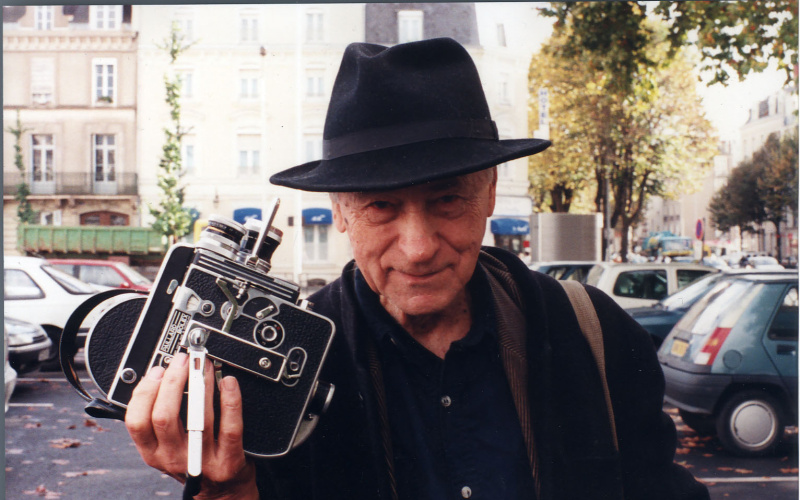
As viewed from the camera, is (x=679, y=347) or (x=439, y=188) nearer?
(x=439, y=188)

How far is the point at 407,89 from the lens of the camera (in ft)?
3.89

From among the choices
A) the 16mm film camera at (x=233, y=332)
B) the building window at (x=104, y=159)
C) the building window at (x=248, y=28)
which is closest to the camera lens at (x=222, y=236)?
the 16mm film camera at (x=233, y=332)

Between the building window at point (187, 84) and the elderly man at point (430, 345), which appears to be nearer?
the elderly man at point (430, 345)

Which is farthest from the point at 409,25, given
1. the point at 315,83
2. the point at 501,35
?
the point at 315,83

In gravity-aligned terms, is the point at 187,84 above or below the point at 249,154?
above

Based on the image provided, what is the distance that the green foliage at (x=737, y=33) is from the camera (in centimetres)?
331

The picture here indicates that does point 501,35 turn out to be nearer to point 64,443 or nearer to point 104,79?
point 104,79

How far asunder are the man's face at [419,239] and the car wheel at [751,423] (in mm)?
3997

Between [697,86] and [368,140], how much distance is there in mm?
3601

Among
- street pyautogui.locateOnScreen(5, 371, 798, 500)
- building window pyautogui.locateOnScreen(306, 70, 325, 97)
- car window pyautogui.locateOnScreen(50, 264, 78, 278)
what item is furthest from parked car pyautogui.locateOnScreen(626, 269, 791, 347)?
car window pyautogui.locateOnScreen(50, 264, 78, 278)

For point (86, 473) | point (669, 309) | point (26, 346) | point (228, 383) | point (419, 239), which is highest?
point (419, 239)

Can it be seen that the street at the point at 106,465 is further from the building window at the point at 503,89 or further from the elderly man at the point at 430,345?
the elderly man at the point at 430,345

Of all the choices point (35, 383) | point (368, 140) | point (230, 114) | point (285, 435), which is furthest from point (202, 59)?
point (35, 383)

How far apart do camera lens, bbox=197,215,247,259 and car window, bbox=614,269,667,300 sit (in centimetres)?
560
